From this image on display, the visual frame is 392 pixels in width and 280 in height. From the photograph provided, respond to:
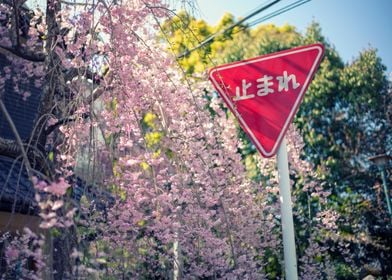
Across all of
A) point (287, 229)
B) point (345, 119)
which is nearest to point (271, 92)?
point (287, 229)

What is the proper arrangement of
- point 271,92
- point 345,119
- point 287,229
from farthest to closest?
1. point 345,119
2. point 271,92
3. point 287,229

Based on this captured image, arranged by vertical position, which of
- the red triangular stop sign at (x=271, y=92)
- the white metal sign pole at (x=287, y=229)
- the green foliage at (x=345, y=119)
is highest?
the green foliage at (x=345, y=119)

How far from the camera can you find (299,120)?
13.1 meters

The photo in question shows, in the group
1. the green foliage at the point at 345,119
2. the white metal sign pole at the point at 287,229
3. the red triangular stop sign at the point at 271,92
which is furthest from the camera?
the green foliage at the point at 345,119

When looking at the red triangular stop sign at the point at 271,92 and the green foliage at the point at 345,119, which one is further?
the green foliage at the point at 345,119

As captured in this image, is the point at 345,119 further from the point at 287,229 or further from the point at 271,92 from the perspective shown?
the point at 287,229

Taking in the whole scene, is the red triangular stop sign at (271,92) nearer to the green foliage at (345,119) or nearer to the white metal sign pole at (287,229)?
the white metal sign pole at (287,229)

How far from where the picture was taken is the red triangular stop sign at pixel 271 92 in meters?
2.68

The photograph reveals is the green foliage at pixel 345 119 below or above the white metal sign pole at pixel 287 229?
above

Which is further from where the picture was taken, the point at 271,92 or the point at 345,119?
the point at 345,119

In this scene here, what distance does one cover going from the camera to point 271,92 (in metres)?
2.77

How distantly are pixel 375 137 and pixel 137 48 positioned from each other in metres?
11.5

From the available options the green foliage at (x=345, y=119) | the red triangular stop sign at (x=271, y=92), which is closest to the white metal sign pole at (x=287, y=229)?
the red triangular stop sign at (x=271, y=92)

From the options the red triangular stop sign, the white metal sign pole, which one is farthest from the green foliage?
the white metal sign pole
